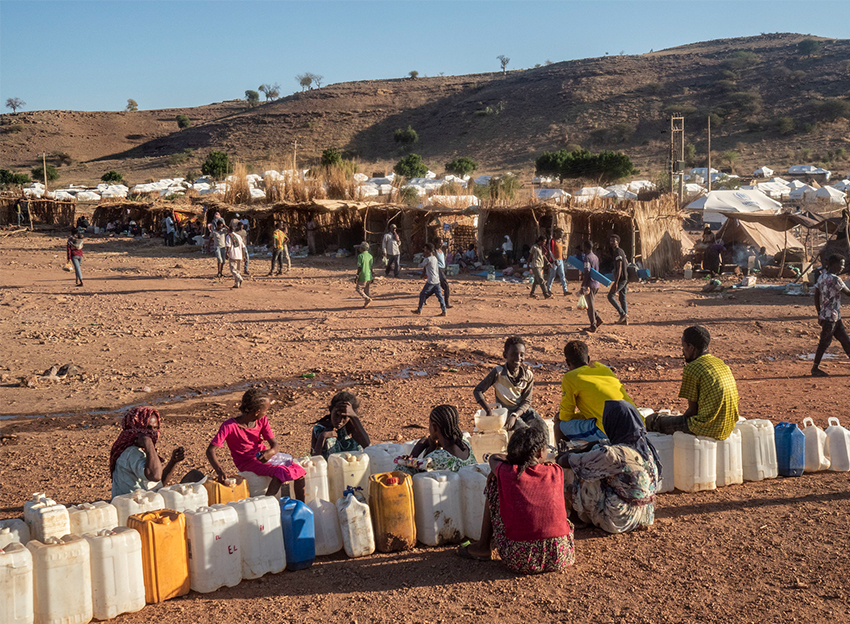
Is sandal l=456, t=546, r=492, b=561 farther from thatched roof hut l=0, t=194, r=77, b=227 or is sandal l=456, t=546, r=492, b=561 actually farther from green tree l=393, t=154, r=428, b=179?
green tree l=393, t=154, r=428, b=179

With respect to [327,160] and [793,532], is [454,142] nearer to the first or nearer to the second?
[327,160]

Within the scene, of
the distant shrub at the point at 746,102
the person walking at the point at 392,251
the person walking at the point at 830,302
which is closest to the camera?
the person walking at the point at 830,302

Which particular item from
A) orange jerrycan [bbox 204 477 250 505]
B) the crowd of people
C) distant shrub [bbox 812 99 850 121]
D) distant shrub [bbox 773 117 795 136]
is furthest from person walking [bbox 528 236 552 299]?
distant shrub [bbox 812 99 850 121]

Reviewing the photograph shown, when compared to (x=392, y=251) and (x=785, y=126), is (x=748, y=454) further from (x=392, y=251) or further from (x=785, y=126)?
(x=785, y=126)

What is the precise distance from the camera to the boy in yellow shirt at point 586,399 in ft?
16.9

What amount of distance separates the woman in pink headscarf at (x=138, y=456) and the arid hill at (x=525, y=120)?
5073cm

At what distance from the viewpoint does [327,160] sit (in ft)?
152

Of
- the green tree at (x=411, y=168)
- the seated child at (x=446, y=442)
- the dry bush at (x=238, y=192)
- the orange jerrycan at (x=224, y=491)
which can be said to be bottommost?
the orange jerrycan at (x=224, y=491)

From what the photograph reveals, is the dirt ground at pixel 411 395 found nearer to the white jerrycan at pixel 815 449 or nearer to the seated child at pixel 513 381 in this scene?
the white jerrycan at pixel 815 449

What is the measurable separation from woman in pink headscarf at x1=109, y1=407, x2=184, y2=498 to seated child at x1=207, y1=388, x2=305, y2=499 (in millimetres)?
308

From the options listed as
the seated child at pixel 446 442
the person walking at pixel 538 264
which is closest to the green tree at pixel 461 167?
the person walking at pixel 538 264

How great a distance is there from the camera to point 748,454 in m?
5.83

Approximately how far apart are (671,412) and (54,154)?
291ft

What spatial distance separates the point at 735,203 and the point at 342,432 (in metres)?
21.4
